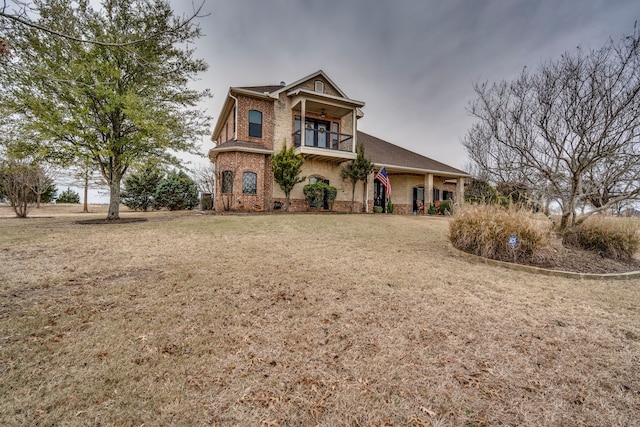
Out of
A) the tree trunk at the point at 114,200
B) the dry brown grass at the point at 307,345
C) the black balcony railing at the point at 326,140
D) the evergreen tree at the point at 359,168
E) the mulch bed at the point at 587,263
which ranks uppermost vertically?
the black balcony railing at the point at 326,140

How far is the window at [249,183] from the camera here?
584 inches

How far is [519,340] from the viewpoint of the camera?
282cm

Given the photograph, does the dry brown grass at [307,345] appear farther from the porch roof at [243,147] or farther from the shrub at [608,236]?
the porch roof at [243,147]

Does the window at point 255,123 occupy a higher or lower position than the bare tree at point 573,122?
higher

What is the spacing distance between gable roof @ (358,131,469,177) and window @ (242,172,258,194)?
25.5 feet

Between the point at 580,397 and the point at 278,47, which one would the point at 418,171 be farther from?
the point at 580,397

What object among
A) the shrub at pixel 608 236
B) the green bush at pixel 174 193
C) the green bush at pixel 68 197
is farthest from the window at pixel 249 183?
the green bush at pixel 68 197

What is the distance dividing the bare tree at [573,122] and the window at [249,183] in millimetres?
10678

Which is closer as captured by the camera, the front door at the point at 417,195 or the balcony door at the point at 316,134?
the balcony door at the point at 316,134

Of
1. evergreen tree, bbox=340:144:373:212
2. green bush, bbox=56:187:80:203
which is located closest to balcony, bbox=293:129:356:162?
evergreen tree, bbox=340:144:373:212

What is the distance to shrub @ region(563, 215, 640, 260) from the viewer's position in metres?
7.15

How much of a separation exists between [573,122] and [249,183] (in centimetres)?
1301

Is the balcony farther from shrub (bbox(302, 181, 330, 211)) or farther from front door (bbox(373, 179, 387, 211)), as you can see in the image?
front door (bbox(373, 179, 387, 211))

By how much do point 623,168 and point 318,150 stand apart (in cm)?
1180
